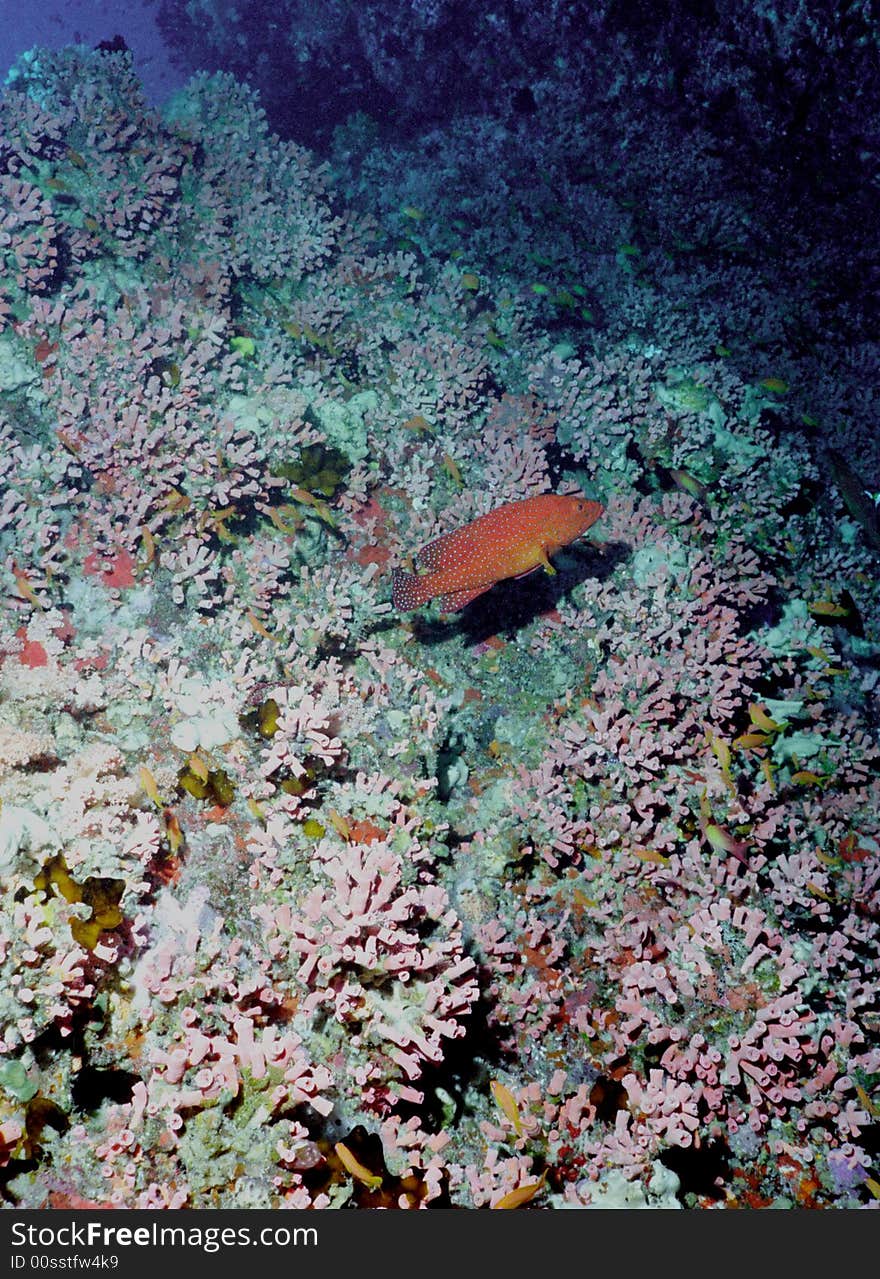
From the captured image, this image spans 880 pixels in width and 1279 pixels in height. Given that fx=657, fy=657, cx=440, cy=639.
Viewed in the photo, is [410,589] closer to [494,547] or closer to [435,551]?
[435,551]

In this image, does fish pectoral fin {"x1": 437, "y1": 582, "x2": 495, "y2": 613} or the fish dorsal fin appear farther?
fish pectoral fin {"x1": 437, "y1": 582, "x2": 495, "y2": 613}

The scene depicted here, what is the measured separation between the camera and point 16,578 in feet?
13.2

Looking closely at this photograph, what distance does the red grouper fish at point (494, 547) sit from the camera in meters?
3.49

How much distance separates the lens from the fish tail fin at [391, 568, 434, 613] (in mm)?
3582

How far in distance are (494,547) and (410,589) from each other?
1.67 feet

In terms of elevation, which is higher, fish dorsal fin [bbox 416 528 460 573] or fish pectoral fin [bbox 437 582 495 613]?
fish dorsal fin [bbox 416 528 460 573]

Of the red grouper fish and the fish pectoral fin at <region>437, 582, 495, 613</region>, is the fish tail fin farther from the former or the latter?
the fish pectoral fin at <region>437, 582, 495, 613</region>

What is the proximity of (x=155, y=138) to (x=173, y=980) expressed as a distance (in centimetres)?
764

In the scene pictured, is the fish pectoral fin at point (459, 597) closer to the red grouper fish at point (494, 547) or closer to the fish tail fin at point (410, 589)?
the red grouper fish at point (494, 547)

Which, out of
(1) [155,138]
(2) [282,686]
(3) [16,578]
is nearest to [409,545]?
(2) [282,686]

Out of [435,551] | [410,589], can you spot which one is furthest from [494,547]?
[410,589]

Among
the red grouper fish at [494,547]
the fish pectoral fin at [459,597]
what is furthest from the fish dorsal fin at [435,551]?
the fish pectoral fin at [459,597]

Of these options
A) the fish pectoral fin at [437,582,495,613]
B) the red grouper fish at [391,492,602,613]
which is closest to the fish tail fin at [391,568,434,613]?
the red grouper fish at [391,492,602,613]

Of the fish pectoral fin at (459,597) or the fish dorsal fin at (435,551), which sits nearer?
the fish dorsal fin at (435,551)
